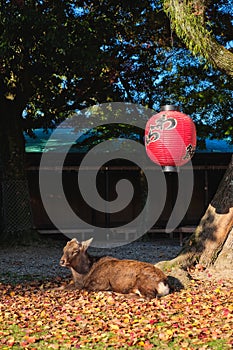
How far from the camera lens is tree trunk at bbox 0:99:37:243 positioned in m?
15.4

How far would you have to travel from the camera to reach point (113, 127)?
17.0 metres

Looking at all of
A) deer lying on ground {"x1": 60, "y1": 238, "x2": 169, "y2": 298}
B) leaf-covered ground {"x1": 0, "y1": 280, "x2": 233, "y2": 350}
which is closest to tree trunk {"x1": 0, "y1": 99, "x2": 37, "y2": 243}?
leaf-covered ground {"x1": 0, "y1": 280, "x2": 233, "y2": 350}

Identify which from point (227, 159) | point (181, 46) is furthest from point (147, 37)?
point (227, 159)

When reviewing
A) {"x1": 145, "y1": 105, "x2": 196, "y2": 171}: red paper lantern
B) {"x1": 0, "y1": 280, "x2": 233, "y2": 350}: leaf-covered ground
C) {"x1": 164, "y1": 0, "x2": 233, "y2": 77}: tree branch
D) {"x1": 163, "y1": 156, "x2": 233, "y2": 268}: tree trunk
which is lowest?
{"x1": 0, "y1": 280, "x2": 233, "y2": 350}: leaf-covered ground

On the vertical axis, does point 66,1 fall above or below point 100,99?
above

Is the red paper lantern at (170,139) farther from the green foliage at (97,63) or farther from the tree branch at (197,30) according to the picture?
the green foliage at (97,63)

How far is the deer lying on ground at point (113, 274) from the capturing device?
816cm

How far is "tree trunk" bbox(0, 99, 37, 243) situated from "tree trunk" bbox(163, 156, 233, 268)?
676 centimetres

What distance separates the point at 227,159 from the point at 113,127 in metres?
4.66

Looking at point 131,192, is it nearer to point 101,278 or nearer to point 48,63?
point 48,63

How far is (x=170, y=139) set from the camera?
8.01 m

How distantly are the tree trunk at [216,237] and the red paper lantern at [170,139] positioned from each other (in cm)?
180

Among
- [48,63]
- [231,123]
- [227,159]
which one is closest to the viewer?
[48,63]

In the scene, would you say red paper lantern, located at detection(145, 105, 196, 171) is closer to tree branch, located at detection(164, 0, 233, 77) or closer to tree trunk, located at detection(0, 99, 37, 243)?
tree branch, located at detection(164, 0, 233, 77)
